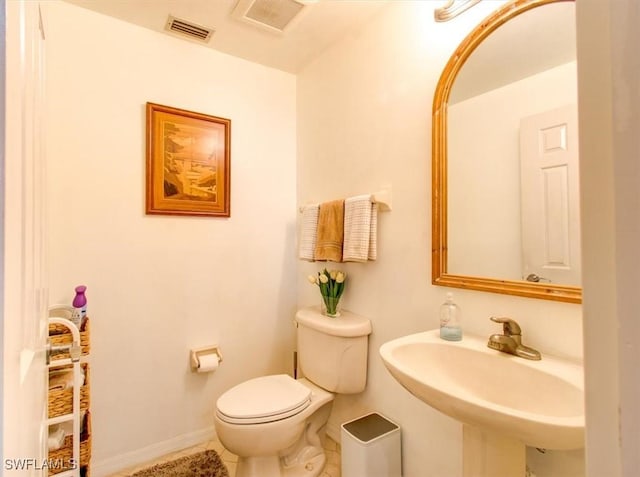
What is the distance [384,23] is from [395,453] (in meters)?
1.99

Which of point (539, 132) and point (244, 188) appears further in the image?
point (244, 188)

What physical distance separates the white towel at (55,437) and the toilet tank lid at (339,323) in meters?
1.05

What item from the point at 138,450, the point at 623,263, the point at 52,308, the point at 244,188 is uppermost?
the point at 244,188

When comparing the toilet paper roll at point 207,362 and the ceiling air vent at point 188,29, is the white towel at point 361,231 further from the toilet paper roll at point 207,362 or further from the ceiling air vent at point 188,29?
the ceiling air vent at point 188,29

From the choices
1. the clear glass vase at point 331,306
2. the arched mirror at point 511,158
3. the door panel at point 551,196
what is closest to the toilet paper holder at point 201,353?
the clear glass vase at point 331,306

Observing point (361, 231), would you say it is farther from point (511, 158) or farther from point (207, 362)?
point (207, 362)

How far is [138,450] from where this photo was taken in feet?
5.55

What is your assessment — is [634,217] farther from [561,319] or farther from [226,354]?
[226,354]

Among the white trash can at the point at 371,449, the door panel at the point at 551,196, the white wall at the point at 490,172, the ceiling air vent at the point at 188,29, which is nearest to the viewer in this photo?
the door panel at the point at 551,196

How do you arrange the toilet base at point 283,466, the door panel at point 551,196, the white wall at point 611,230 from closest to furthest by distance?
1. the white wall at point 611,230
2. the door panel at point 551,196
3. the toilet base at point 283,466

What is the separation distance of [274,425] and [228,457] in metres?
0.63

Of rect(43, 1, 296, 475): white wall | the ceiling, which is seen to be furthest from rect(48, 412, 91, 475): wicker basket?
the ceiling

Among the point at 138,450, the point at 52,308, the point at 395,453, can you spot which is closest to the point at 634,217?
the point at 395,453

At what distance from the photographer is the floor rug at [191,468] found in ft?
5.24
